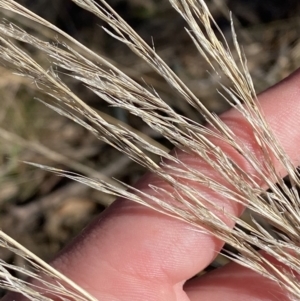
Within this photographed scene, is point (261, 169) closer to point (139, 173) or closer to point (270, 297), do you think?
point (270, 297)

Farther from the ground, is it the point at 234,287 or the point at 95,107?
the point at 95,107

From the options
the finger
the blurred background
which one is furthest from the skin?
the blurred background

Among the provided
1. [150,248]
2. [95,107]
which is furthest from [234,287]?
[95,107]

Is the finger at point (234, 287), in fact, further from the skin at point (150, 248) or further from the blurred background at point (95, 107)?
the blurred background at point (95, 107)

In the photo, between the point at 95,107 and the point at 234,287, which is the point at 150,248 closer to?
the point at 234,287

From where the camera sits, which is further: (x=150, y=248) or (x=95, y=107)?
(x=95, y=107)

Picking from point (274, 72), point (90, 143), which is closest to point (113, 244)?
point (90, 143)

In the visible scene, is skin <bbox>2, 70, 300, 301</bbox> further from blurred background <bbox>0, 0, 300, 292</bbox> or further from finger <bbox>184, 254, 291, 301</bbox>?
blurred background <bbox>0, 0, 300, 292</bbox>
